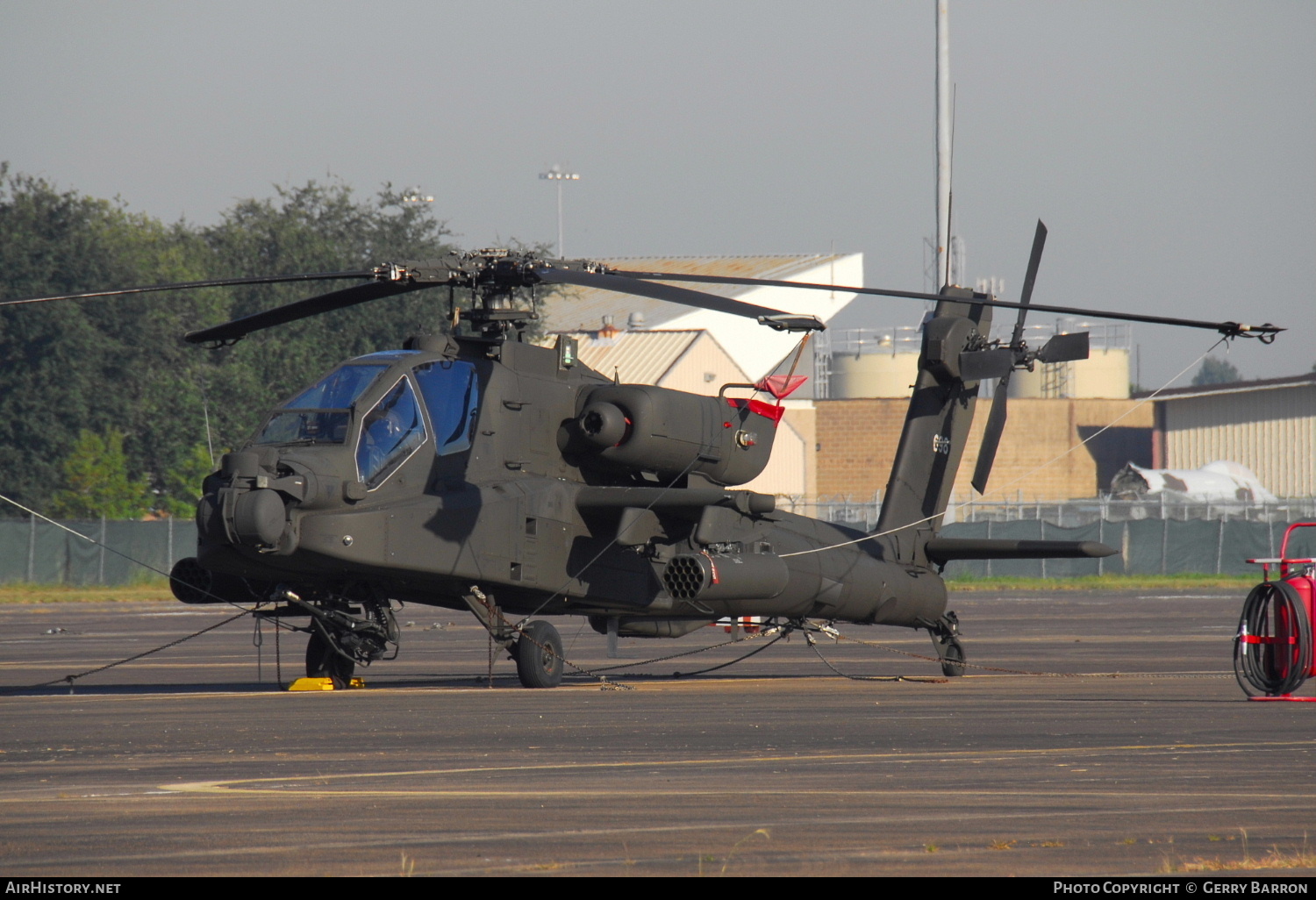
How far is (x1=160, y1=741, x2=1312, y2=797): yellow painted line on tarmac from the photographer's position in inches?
365

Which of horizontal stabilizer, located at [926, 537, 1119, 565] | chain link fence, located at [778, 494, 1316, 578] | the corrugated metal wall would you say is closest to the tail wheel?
horizontal stabilizer, located at [926, 537, 1119, 565]

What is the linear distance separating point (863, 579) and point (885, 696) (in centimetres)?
317

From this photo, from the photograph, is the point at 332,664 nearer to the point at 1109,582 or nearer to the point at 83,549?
the point at 83,549

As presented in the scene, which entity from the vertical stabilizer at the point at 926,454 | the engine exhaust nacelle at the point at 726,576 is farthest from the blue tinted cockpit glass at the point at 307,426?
the vertical stabilizer at the point at 926,454

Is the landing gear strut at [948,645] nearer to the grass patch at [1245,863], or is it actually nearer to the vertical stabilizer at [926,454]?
the vertical stabilizer at [926,454]

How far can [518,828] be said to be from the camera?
791cm

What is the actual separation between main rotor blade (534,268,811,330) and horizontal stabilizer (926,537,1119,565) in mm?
5575

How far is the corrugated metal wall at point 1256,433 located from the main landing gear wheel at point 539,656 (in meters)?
61.2

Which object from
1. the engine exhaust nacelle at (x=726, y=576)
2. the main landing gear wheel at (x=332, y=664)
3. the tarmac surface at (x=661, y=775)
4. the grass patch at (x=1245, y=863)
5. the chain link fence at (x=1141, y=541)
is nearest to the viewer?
the grass patch at (x=1245, y=863)

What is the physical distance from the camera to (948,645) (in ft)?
64.4

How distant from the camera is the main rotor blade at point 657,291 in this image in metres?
13.3

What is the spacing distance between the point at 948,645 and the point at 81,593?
110 ft

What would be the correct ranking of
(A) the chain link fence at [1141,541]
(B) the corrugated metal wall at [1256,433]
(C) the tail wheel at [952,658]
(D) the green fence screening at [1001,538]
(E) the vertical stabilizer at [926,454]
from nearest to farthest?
(C) the tail wheel at [952,658]
(E) the vertical stabilizer at [926,454]
(D) the green fence screening at [1001,538]
(A) the chain link fence at [1141,541]
(B) the corrugated metal wall at [1256,433]

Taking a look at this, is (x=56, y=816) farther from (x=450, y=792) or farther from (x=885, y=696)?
(x=885, y=696)
